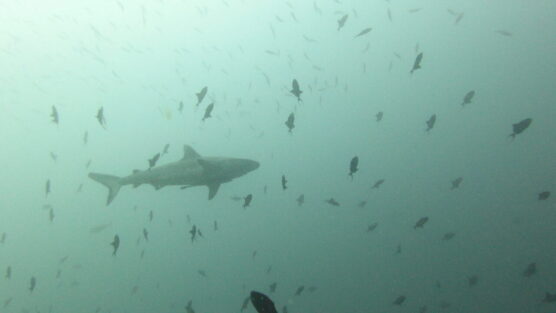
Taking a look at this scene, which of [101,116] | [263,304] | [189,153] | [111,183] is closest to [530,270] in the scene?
[189,153]

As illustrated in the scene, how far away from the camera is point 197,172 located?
1123cm

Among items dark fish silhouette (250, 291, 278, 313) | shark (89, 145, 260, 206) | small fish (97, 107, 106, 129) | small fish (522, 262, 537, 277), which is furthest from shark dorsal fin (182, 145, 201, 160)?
small fish (522, 262, 537, 277)

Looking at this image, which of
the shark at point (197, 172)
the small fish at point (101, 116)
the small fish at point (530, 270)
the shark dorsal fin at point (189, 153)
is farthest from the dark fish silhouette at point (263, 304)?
the small fish at point (530, 270)

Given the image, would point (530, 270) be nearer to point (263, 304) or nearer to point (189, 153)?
point (189, 153)

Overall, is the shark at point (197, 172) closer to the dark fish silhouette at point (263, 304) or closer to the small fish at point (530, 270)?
the dark fish silhouette at point (263, 304)

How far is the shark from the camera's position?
35.9 ft

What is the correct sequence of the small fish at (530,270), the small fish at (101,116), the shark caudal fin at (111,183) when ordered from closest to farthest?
1. the small fish at (101,116)
2. the small fish at (530,270)
3. the shark caudal fin at (111,183)

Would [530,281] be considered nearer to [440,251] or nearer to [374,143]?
[440,251]

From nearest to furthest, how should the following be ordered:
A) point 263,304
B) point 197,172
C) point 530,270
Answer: point 263,304 < point 197,172 < point 530,270

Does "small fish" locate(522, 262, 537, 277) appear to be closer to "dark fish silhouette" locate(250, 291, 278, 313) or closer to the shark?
the shark

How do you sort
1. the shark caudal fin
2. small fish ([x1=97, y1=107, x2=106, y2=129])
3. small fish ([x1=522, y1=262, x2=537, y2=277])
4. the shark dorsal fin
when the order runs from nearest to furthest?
small fish ([x1=97, y1=107, x2=106, y2=129]) → the shark dorsal fin → small fish ([x1=522, y1=262, x2=537, y2=277]) → the shark caudal fin

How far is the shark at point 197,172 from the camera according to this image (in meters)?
10.9

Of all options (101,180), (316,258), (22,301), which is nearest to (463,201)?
(316,258)

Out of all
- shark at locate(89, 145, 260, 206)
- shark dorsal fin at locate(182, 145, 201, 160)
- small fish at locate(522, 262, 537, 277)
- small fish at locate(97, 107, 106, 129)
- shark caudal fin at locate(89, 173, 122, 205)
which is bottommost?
small fish at locate(522, 262, 537, 277)
